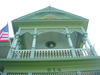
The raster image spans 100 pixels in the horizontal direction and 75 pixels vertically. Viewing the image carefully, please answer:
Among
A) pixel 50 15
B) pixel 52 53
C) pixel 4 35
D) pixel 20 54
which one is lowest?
pixel 20 54

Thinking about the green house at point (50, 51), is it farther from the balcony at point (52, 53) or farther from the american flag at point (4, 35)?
the american flag at point (4, 35)

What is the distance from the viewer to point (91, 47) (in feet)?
32.9

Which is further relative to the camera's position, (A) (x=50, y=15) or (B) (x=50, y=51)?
(A) (x=50, y=15)

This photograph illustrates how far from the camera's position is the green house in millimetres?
8461

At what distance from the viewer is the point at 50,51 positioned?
9.93m

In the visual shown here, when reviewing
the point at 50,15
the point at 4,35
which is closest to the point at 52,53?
the point at 4,35

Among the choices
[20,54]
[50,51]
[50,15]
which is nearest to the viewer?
[20,54]

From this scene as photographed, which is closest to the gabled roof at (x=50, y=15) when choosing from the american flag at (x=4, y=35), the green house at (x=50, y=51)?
the green house at (x=50, y=51)

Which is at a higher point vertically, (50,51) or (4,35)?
(4,35)

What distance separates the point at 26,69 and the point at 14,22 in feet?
17.9

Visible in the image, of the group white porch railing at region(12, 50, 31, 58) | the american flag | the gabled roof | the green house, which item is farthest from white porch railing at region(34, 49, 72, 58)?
the gabled roof

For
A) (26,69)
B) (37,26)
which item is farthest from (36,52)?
(37,26)

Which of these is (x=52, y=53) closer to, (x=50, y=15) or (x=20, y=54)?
(x=20, y=54)

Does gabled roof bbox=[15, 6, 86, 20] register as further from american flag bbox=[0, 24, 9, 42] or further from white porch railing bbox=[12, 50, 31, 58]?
white porch railing bbox=[12, 50, 31, 58]
